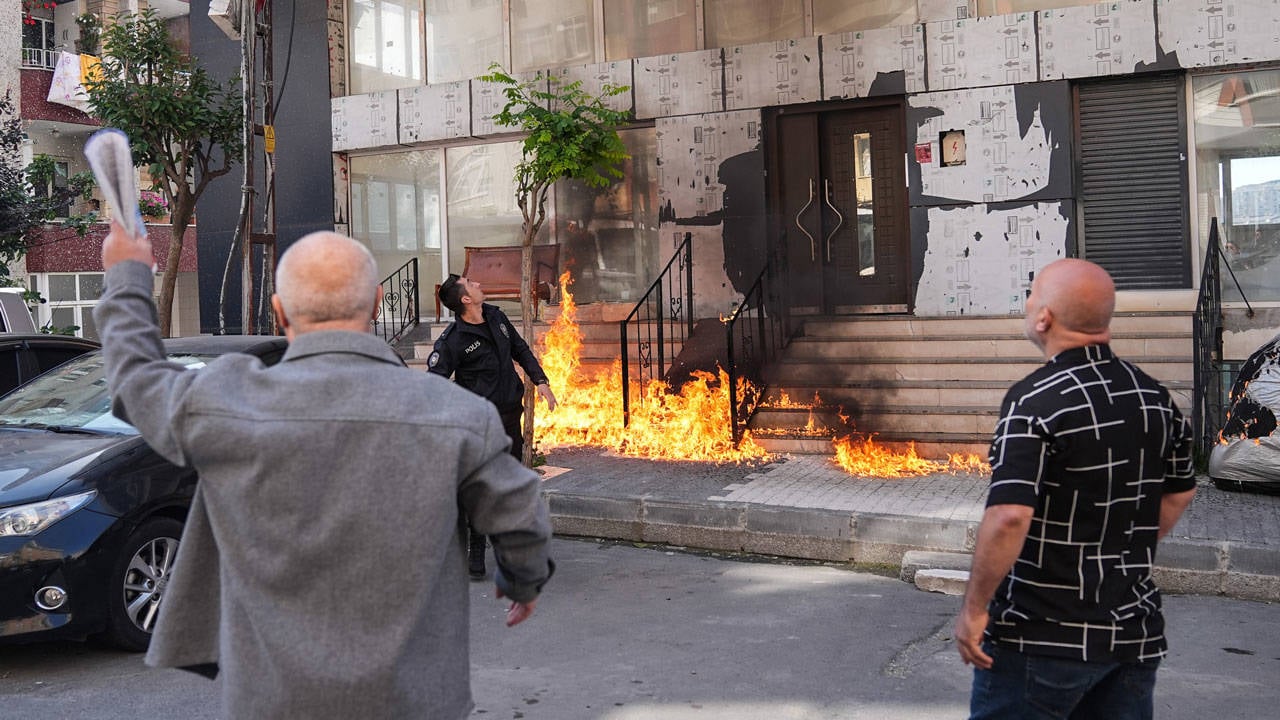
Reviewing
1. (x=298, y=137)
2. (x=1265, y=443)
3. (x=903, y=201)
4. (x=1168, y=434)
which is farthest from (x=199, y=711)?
(x=298, y=137)

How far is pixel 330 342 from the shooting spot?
2.38 metres

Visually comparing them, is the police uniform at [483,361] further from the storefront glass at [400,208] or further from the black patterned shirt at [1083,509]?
the storefront glass at [400,208]

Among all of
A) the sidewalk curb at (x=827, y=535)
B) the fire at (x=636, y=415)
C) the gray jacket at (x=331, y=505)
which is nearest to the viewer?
the gray jacket at (x=331, y=505)

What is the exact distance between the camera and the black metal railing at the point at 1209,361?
9617 mm

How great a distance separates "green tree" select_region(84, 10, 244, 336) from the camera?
1385 centimetres

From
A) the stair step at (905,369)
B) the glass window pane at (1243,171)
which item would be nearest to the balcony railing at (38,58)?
the stair step at (905,369)

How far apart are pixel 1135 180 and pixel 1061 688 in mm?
10447

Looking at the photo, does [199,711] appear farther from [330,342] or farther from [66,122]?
[66,122]

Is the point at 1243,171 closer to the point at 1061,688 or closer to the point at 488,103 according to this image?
the point at 488,103

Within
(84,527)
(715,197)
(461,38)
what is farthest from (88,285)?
(84,527)

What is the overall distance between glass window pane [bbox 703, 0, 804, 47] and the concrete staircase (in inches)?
152

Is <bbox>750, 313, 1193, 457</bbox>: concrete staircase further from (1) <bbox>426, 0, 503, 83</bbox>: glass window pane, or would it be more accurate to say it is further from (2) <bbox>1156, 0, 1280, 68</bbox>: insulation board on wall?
(1) <bbox>426, 0, 503, 83</bbox>: glass window pane

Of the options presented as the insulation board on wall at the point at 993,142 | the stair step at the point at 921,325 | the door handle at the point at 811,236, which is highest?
the insulation board on wall at the point at 993,142

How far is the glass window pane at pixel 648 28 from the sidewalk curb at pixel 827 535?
7.15 metres
